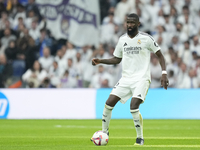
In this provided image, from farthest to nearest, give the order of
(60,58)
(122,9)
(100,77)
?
1. (122,9)
2. (60,58)
3. (100,77)

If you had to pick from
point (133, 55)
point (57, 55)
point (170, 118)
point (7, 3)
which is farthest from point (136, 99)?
point (7, 3)

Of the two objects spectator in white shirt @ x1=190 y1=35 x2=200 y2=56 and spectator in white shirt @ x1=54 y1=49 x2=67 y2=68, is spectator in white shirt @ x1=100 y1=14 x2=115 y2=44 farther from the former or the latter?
spectator in white shirt @ x1=190 y1=35 x2=200 y2=56

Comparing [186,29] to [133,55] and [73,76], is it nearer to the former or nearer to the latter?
[73,76]

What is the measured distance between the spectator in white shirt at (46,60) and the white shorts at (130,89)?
Result: 384 inches

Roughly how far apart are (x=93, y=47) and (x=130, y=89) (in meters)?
10.1

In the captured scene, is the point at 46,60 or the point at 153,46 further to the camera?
the point at 46,60

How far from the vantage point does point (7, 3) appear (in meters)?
19.1

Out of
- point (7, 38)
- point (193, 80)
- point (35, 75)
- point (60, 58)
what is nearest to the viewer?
point (193, 80)

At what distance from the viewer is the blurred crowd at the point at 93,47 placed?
16578 mm

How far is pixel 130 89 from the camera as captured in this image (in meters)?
7.84
